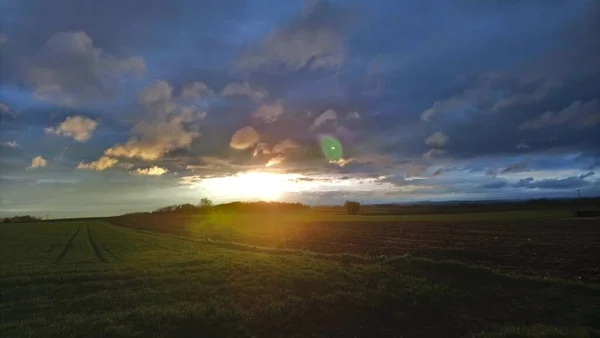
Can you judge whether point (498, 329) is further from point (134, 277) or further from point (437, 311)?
point (134, 277)

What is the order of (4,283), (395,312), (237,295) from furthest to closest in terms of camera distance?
(4,283) → (237,295) → (395,312)

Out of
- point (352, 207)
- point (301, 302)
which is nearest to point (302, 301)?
point (301, 302)

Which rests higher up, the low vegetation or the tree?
the tree

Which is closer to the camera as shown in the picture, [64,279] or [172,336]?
[172,336]

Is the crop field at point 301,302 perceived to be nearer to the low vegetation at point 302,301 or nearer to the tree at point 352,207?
the low vegetation at point 302,301

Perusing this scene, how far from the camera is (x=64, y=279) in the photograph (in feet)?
78.1

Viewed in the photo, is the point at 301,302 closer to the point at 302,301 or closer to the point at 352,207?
the point at 302,301

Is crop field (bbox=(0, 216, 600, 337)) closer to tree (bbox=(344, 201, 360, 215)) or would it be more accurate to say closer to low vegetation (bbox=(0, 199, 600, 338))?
low vegetation (bbox=(0, 199, 600, 338))

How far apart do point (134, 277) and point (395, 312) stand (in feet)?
49.3

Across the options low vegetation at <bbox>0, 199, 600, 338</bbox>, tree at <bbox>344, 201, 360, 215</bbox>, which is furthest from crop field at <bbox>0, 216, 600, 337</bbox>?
tree at <bbox>344, 201, 360, 215</bbox>

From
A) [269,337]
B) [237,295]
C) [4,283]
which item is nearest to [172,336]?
[269,337]

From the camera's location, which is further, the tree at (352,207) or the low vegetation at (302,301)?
the tree at (352,207)

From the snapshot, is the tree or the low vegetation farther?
the tree

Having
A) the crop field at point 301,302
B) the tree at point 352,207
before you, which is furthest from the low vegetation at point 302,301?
the tree at point 352,207
